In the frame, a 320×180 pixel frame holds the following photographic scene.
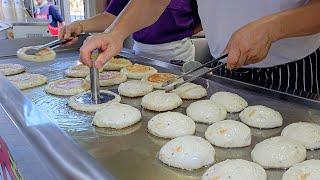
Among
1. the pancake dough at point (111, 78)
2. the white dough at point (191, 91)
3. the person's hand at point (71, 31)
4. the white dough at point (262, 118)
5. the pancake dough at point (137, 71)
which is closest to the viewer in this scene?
the white dough at point (262, 118)

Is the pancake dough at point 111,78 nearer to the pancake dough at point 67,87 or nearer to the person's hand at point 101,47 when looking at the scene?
the pancake dough at point 67,87

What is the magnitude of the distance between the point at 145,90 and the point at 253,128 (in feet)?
1.72

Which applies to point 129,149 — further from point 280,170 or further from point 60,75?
point 60,75

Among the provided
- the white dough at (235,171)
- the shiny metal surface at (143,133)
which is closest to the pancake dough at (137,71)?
the shiny metal surface at (143,133)

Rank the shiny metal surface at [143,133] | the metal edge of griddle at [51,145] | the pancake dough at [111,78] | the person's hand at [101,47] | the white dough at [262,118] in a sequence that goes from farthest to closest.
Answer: the pancake dough at [111,78] < the person's hand at [101,47] < the white dough at [262,118] < the shiny metal surface at [143,133] < the metal edge of griddle at [51,145]

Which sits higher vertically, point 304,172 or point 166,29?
point 166,29

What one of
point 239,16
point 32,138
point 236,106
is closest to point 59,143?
point 32,138

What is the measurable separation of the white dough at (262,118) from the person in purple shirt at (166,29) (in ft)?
3.92

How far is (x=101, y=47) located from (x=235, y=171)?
76 cm

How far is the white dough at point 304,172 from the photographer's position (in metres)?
0.87

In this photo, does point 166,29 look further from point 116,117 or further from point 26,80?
point 116,117

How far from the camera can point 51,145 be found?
98 cm

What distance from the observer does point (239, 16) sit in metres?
1.66

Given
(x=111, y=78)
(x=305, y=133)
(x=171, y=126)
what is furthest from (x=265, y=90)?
(x=111, y=78)
